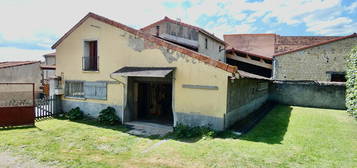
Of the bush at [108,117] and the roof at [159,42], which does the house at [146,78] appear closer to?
the roof at [159,42]

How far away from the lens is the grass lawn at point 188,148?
616cm

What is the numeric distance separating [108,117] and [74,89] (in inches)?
152

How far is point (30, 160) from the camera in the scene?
21.1 ft

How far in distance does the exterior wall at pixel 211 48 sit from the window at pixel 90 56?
784cm

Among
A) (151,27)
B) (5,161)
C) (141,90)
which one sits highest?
(151,27)

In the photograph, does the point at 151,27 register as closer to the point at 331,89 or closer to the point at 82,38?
the point at 82,38

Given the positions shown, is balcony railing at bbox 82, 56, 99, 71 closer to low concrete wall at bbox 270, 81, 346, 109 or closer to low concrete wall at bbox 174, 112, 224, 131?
low concrete wall at bbox 174, 112, 224, 131

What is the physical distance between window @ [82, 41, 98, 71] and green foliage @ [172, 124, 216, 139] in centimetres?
695

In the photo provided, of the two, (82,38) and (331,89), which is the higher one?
(82,38)

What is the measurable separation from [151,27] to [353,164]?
1397 cm

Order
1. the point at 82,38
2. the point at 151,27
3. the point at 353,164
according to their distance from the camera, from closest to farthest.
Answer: the point at 353,164, the point at 82,38, the point at 151,27

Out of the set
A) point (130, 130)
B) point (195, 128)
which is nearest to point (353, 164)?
point (195, 128)

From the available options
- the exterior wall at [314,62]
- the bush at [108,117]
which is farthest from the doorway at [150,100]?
the exterior wall at [314,62]

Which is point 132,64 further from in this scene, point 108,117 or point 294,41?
point 294,41
